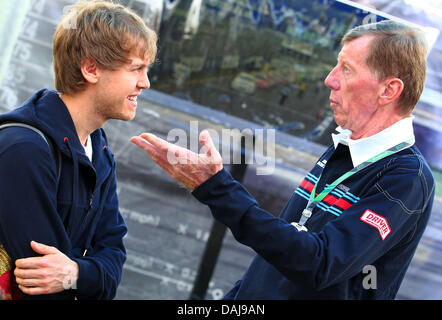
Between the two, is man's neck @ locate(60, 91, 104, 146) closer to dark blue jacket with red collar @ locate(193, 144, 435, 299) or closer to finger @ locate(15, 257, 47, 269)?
finger @ locate(15, 257, 47, 269)

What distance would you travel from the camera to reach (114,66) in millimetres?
1644

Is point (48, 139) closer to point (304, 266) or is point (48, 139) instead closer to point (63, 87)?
point (63, 87)

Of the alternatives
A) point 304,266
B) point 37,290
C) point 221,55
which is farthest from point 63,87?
point 221,55

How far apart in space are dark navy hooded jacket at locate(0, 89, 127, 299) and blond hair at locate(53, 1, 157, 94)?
0.10 meters

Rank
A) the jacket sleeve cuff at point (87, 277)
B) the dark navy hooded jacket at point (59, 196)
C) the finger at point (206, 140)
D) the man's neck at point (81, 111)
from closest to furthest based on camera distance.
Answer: the finger at point (206, 140), the dark navy hooded jacket at point (59, 196), the jacket sleeve cuff at point (87, 277), the man's neck at point (81, 111)

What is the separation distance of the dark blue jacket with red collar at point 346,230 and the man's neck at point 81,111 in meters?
0.56

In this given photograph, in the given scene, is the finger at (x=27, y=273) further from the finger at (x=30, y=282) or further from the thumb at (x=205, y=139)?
the thumb at (x=205, y=139)

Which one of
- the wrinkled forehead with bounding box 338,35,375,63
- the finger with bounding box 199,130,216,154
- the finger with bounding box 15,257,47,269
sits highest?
the wrinkled forehead with bounding box 338,35,375,63

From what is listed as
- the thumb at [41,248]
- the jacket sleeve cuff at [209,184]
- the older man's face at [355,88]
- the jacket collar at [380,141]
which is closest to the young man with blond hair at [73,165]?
the thumb at [41,248]

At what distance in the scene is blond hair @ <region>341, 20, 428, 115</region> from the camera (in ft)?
4.91

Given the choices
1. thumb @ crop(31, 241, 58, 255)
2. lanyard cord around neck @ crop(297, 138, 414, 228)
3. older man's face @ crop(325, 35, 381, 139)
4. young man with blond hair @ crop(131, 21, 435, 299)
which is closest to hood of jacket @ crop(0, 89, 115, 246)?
thumb @ crop(31, 241, 58, 255)

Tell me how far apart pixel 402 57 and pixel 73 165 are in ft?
3.78

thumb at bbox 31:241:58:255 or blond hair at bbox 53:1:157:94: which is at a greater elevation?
blond hair at bbox 53:1:157:94

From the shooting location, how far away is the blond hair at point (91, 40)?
162cm
